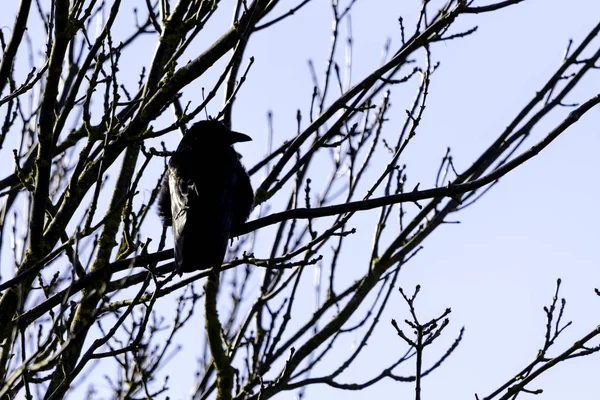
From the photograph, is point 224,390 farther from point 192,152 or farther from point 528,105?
point 528,105

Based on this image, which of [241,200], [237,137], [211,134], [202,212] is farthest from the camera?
[237,137]

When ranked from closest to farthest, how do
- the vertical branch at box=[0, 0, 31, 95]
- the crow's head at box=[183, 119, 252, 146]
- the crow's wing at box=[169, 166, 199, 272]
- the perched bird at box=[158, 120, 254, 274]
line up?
1. the vertical branch at box=[0, 0, 31, 95]
2. the crow's wing at box=[169, 166, 199, 272]
3. the perched bird at box=[158, 120, 254, 274]
4. the crow's head at box=[183, 119, 252, 146]

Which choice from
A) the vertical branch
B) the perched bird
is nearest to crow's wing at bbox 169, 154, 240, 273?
the perched bird

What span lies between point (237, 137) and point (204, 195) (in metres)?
1.07

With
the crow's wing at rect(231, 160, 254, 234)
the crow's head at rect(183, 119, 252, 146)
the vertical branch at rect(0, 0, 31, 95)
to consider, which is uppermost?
the crow's head at rect(183, 119, 252, 146)

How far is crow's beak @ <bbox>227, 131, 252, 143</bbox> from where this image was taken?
6434 mm

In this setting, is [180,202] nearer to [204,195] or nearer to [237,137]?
[204,195]

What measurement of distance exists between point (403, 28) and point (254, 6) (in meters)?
1.34

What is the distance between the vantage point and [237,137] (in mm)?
6512

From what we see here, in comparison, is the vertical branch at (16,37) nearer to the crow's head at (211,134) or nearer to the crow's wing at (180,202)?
the crow's wing at (180,202)

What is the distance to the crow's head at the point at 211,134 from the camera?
6.27 metres

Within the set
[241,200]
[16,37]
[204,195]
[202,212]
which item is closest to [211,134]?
[241,200]

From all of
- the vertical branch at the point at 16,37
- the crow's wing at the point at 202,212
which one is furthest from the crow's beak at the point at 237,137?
the vertical branch at the point at 16,37

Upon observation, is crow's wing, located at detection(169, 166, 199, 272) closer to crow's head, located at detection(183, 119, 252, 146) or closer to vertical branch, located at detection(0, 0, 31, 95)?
crow's head, located at detection(183, 119, 252, 146)
